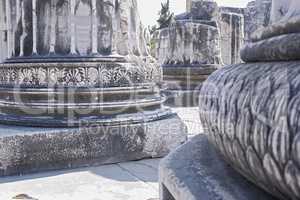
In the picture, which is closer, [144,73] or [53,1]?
[53,1]

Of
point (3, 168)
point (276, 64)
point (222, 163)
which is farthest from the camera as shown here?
point (3, 168)

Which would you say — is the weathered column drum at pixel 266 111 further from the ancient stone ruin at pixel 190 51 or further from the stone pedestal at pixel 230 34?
the stone pedestal at pixel 230 34

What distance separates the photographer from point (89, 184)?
305 cm

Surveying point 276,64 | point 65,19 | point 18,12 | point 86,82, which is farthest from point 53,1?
point 276,64

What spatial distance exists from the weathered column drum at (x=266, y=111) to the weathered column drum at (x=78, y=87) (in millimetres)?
2419

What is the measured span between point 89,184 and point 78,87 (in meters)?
1.18

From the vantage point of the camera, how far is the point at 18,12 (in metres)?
4.28

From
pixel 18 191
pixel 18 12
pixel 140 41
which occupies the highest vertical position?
pixel 18 12

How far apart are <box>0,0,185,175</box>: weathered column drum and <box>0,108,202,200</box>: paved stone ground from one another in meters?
0.20

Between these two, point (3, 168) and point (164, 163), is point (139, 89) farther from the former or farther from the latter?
point (164, 163)

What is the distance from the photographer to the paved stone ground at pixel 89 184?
2.79 metres

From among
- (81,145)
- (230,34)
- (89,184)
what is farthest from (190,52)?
(89,184)

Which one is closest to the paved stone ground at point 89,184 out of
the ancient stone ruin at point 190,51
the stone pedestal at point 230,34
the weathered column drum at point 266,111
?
the weathered column drum at point 266,111

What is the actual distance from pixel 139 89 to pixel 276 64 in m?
3.18
